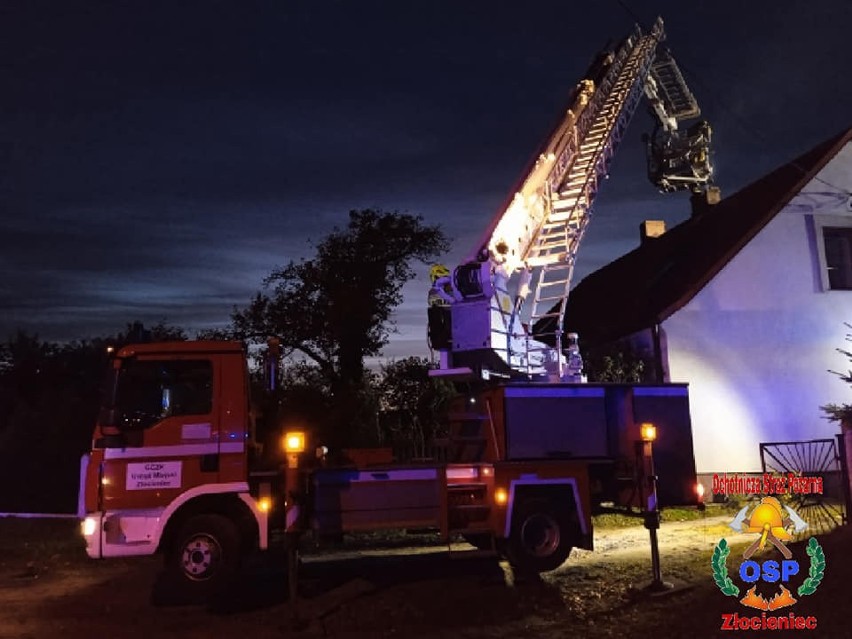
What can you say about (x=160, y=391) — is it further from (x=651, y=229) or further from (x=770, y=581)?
(x=651, y=229)

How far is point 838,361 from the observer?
16625mm

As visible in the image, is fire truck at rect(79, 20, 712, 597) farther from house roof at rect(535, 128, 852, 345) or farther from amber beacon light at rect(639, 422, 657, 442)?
house roof at rect(535, 128, 852, 345)

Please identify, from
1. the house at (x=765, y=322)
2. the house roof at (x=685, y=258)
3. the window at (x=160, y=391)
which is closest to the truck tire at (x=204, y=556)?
the window at (x=160, y=391)

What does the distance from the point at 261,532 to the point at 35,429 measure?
13.7m

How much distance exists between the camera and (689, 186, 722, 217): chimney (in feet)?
74.0

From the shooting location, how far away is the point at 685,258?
1941cm

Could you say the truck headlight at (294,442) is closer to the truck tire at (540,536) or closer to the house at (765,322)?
the truck tire at (540,536)

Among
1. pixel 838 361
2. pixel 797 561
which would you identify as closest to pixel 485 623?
pixel 797 561

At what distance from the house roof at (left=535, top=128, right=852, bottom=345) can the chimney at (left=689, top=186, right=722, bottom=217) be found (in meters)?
0.42

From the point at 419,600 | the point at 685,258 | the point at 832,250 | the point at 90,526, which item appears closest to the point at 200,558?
the point at 90,526

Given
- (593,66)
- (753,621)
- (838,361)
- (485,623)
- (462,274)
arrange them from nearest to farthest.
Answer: (753,621), (485,623), (462,274), (593,66), (838,361)

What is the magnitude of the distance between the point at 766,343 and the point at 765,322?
0.49 meters

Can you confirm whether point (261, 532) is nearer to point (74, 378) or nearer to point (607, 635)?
point (607, 635)

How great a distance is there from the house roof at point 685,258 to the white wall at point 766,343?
1.06ft
